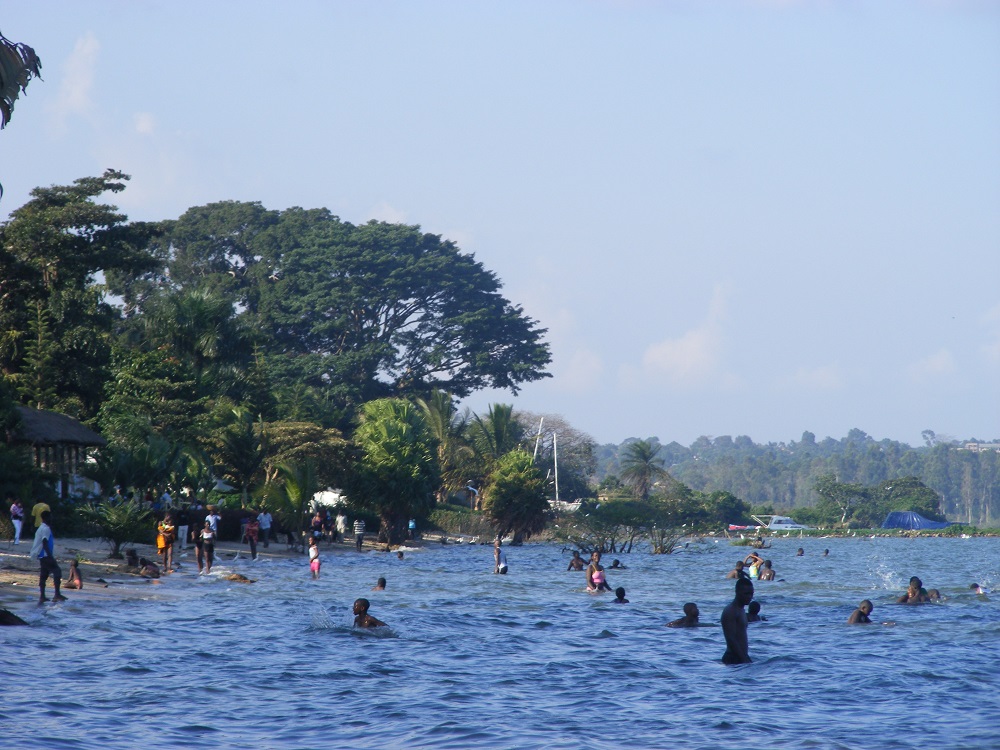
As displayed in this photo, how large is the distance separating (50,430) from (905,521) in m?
98.8

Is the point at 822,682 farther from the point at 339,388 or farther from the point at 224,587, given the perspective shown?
the point at 339,388

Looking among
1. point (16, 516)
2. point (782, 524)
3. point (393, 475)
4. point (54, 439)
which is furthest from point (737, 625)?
point (782, 524)

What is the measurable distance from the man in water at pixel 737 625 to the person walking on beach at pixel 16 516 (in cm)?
1688

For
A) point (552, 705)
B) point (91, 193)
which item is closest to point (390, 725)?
point (552, 705)

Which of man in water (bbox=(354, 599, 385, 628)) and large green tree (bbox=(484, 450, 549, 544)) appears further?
large green tree (bbox=(484, 450, 549, 544))

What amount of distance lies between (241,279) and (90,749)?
7149cm

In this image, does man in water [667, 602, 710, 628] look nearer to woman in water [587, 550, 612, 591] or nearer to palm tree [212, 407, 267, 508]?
woman in water [587, 550, 612, 591]

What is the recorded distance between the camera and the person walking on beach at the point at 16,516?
2661cm

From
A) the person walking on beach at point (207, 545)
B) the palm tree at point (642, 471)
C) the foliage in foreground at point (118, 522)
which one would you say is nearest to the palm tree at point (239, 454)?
the foliage in foreground at point (118, 522)

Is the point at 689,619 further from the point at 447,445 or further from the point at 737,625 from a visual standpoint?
the point at 447,445

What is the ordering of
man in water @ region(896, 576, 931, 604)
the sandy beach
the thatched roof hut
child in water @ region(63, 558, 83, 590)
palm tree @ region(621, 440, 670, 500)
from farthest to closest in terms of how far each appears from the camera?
palm tree @ region(621, 440, 670, 500) → the thatched roof hut → man in water @ region(896, 576, 931, 604) → child in water @ region(63, 558, 83, 590) → the sandy beach

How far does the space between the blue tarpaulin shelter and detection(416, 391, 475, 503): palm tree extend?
63284mm

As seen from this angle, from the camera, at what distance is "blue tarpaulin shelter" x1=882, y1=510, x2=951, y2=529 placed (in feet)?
382

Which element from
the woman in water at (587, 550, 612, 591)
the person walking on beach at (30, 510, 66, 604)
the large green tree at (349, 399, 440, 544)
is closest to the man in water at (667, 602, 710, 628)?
the woman in water at (587, 550, 612, 591)
